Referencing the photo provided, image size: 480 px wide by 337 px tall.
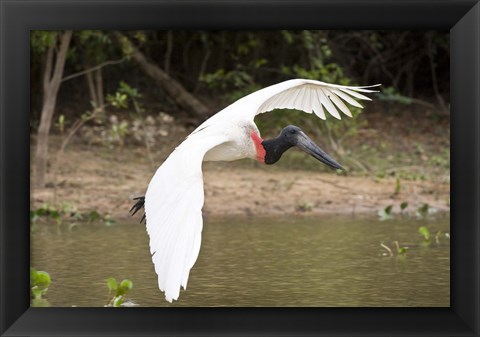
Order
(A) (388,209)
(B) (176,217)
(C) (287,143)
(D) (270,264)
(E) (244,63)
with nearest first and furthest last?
(B) (176,217)
(C) (287,143)
(D) (270,264)
(A) (388,209)
(E) (244,63)

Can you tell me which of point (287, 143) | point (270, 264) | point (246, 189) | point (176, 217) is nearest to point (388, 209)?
point (246, 189)

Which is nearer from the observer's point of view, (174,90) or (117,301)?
(117,301)

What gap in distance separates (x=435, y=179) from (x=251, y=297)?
5.37 meters

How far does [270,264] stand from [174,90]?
514 centimetres

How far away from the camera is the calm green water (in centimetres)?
750

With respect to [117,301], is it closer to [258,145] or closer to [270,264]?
[258,145]

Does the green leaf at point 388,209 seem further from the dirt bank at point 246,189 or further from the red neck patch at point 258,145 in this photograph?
the red neck patch at point 258,145

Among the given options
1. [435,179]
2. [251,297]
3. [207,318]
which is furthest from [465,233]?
[435,179]

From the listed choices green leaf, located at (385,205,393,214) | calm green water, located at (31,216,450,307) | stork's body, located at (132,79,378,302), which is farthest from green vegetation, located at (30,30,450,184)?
stork's body, located at (132,79,378,302)

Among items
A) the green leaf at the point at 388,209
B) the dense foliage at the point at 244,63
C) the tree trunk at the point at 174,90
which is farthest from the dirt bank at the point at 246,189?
the dense foliage at the point at 244,63

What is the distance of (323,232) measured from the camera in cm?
1011

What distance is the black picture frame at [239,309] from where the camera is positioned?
19.4 ft

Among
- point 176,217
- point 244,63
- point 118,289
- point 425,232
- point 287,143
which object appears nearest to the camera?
point 176,217

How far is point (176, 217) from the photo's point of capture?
5656 mm
